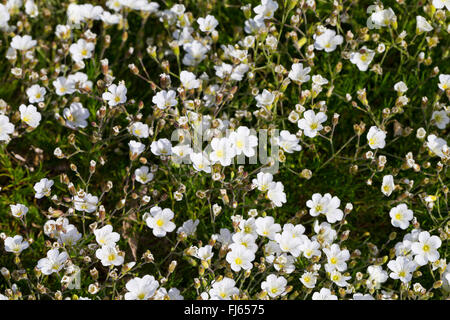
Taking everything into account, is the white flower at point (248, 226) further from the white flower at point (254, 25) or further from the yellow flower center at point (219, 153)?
the white flower at point (254, 25)

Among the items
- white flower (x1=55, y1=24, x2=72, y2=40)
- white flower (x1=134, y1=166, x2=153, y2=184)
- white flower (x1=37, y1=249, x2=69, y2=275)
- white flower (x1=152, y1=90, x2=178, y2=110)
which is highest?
white flower (x1=55, y1=24, x2=72, y2=40)

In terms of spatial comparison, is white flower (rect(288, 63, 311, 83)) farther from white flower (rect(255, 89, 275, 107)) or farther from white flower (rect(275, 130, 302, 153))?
white flower (rect(275, 130, 302, 153))

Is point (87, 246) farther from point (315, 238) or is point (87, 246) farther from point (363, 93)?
point (363, 93)

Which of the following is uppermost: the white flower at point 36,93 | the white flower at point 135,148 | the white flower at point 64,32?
the white flower at point 64,32

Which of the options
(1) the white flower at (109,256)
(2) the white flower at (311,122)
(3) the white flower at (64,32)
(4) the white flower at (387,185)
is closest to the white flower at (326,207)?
(4) the white flower at (387,185)

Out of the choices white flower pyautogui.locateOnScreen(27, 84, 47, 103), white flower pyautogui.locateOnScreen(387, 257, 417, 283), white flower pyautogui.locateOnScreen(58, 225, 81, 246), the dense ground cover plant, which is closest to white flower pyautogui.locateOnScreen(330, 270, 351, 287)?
the dense ground cover plant
